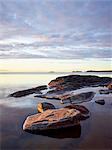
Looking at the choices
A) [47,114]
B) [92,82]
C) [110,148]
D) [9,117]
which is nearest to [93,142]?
[110,148]

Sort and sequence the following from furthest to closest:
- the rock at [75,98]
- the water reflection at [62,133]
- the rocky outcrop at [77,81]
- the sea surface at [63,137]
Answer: the rocky outcrop at [77,81], the rock at [75,98], the water reflection at [62,133], the sea surface at [63,137]

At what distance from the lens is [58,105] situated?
17.3 meters

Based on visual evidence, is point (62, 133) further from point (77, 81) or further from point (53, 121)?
point (77, 81)

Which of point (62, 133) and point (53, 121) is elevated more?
point (53, 121)

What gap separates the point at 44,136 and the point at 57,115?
4.77 feet

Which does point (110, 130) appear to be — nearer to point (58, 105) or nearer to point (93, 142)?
point (93, 142)

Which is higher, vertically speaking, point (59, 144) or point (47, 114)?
point (47, 114)

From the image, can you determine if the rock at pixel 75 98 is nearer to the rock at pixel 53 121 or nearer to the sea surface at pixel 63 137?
the sea surface at pixel 63 137

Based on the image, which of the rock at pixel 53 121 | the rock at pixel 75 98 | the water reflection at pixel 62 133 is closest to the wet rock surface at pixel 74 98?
the rock at pixel 75 98

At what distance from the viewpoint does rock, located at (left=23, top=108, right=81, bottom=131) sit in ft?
A: 37.3

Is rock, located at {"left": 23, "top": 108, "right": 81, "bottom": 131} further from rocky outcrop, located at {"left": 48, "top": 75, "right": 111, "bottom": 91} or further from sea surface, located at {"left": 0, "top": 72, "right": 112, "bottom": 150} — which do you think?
rocky outcrop, located at {"left": 48, "top": 75, "right": 111, "bottom": 91}

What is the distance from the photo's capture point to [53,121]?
11.5m

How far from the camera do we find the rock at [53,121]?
1136cm

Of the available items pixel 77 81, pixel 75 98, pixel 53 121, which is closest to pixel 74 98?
pixel 75 98
